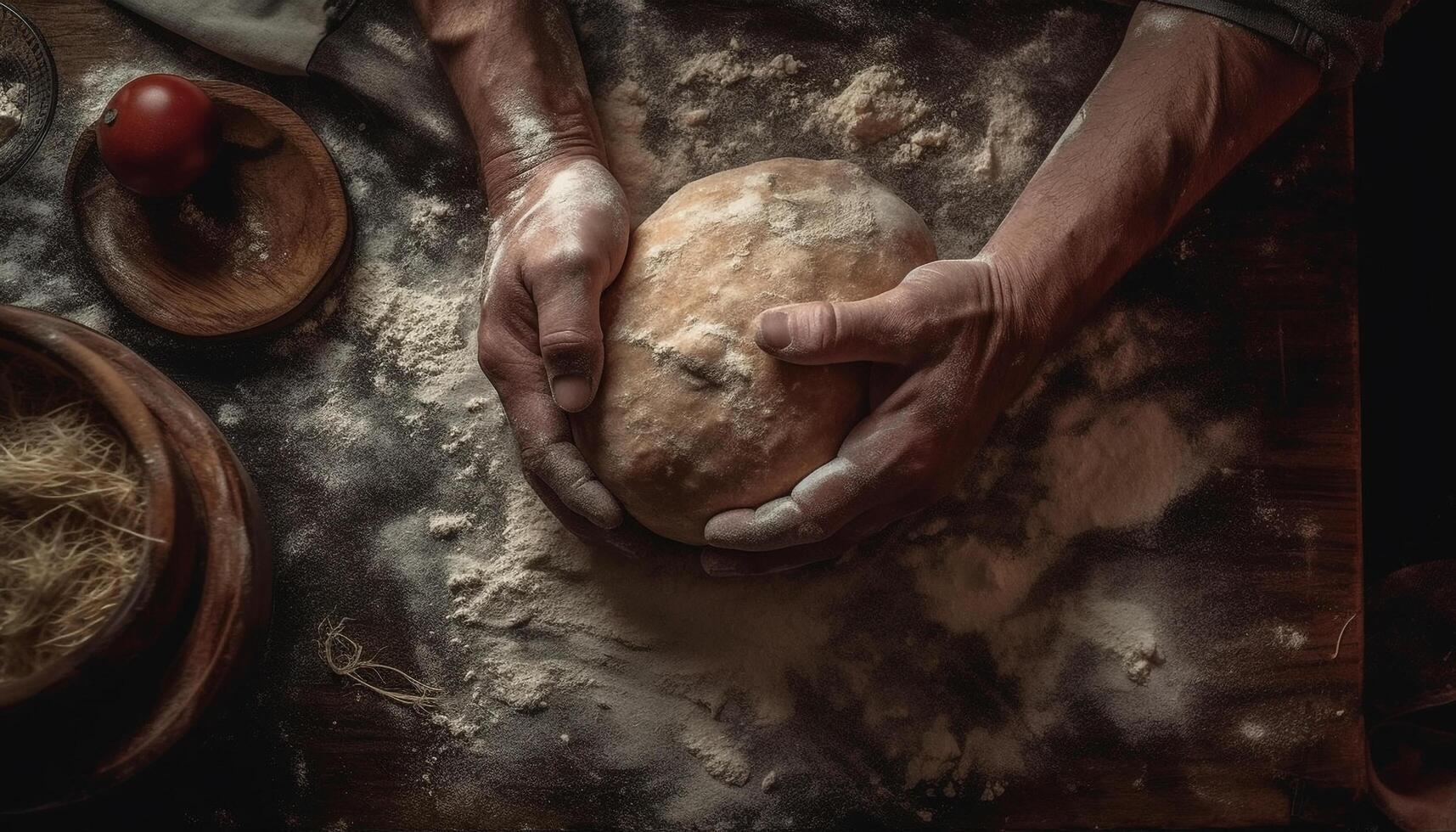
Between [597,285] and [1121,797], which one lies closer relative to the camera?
[597,285]

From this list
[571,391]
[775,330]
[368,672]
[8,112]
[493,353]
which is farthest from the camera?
[8,112]

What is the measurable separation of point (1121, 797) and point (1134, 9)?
4.47ft

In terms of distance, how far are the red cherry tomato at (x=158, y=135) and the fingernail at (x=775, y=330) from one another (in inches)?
42.1

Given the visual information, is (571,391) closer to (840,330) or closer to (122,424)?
(840,330)

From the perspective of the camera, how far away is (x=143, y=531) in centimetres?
129

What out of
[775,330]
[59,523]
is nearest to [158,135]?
[59,523]

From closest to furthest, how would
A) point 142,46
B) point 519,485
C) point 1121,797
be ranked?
point 1121,797 → point 519,485 → point 142,46

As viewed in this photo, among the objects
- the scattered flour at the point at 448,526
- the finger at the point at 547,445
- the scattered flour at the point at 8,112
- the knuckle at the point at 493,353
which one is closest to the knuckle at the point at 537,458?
the finger at the point at 547,445

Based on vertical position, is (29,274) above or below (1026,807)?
above

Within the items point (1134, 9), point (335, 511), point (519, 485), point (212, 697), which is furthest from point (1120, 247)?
point (212, 697)

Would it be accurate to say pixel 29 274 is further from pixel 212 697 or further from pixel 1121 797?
pixel 1121 797

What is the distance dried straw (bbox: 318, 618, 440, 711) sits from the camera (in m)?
1.54

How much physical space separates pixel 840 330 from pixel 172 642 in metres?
1.08

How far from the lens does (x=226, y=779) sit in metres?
1.52
